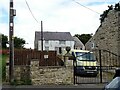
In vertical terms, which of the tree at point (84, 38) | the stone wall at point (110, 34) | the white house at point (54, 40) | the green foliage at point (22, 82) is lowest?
the green foliage at point (22, 82)

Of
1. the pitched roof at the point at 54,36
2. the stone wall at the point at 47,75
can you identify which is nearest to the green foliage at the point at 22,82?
the stone wall at the point at 47,75

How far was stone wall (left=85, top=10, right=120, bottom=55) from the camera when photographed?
1262 inches

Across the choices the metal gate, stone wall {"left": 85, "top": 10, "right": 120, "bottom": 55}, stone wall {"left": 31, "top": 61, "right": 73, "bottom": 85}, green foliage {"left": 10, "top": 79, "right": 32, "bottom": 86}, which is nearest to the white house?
stone wall {"left": 85, "top": 10, "right": 120, "bottom": 55}

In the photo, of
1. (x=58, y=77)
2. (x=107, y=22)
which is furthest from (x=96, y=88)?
(x=107, y=22)

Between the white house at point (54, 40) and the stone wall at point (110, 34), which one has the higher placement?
the white house at point (54, 40)

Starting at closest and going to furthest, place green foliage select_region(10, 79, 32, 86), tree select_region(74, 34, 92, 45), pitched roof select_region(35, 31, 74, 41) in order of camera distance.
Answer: green foliage select_region(10, 79, 32, 86), pitched roof select_region(35, 31, 74, 41), tree select_region(74, 34, 92, 45)

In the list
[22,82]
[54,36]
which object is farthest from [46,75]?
[54,36]

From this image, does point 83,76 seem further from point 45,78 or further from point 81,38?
point 81,38

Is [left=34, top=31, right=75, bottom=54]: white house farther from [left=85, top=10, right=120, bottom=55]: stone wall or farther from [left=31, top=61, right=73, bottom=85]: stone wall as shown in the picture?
[left=31, top=61, right=73, bottom=85]: stone wall

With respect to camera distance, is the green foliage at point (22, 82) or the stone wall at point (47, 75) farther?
the stone wall at point (47, 75)

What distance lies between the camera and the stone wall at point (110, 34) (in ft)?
105

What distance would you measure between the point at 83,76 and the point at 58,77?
3.75 m

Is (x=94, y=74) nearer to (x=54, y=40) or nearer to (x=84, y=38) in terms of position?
(x=54, y=40)

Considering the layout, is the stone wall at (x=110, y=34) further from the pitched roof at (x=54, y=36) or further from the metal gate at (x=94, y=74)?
the pitched roof at (x=54, y=36)
